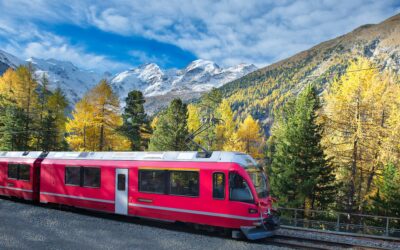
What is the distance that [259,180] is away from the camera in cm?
1288

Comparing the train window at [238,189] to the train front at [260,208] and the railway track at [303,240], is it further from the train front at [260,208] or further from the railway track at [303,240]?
the railway track at [303,240]

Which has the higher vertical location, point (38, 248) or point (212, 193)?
point (212, 193)

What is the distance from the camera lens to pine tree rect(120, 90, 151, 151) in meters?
38.7

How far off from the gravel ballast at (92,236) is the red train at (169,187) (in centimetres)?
87

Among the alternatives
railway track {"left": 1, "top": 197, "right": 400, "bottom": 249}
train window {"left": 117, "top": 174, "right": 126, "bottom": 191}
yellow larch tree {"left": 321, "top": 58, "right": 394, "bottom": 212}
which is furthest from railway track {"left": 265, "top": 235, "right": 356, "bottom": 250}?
yellow larch tree {"left": 321, "top": 58, "right": 394, "bottom": 212}

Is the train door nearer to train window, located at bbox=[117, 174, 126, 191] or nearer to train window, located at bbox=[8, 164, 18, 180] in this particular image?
train window, located at bbox=[117, 174, 126, 191]

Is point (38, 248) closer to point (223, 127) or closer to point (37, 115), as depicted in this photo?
point (37, 115)

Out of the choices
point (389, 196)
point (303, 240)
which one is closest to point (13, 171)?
point (303, 240)

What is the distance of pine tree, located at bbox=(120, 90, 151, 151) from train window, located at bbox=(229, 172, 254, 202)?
27789 mm

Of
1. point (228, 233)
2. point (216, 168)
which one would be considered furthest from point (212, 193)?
point (228, 233)

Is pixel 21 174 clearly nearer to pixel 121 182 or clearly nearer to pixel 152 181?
pixel 121 182

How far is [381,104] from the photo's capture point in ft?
70.8

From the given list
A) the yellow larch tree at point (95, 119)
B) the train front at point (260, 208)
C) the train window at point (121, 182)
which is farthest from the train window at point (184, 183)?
the yellow larch tree at point (95, 119)

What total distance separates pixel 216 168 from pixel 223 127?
37015 mm
